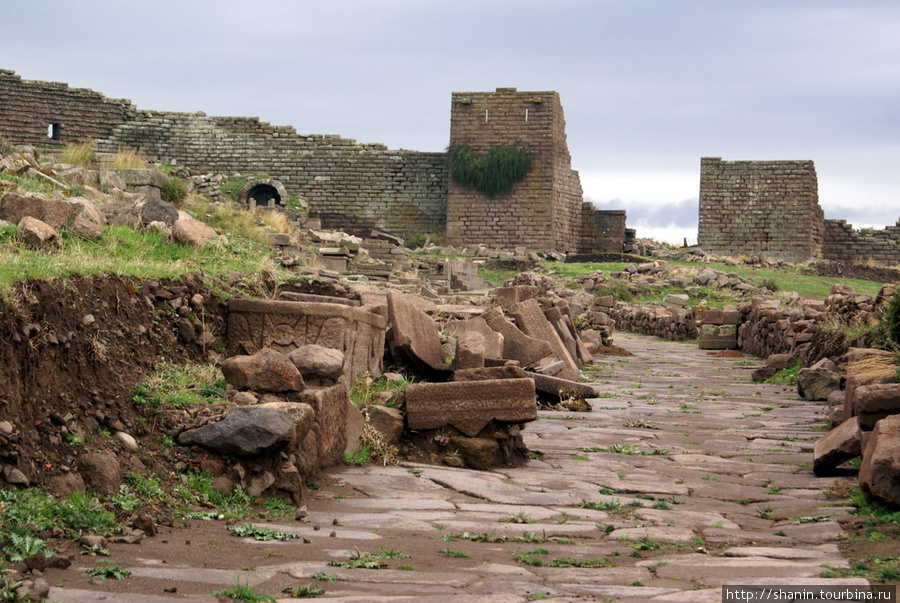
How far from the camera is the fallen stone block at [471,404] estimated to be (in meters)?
7.93

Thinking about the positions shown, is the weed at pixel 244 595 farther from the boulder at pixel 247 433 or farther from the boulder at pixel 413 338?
the boulder at pixel 413 338

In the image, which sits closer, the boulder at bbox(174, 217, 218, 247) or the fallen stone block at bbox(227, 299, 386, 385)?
the fallen stone block at bbox(227, 299, 386, 385)

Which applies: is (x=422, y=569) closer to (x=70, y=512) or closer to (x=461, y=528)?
(x=461, y=528)

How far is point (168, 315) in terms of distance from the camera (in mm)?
7949

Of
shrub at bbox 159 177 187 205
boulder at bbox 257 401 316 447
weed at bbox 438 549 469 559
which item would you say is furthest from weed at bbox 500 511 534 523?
shrub at bbox 159 177 187 205

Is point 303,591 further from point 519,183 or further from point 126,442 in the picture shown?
point 519,183

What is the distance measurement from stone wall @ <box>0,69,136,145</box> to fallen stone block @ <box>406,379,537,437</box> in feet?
96.4

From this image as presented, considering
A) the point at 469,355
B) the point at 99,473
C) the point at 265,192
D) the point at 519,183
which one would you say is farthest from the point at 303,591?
the point at 265,192

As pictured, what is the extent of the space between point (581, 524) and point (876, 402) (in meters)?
2.55

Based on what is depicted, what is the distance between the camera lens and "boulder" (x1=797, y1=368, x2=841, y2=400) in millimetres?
11422

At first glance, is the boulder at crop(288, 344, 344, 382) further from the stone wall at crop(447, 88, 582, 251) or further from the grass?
the stone wall at crop(447, 88, 582, 251)

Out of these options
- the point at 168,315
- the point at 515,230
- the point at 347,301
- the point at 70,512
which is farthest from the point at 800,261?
the point at 70,512

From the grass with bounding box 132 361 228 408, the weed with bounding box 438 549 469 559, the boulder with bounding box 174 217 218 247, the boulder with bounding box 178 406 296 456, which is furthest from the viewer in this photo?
the boulder with bounding box 174 217 218 247

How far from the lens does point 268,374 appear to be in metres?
6.92
